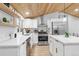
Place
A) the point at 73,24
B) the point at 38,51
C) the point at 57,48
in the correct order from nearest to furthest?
the point at 57,48 < the point at 73,24 < the point at 38,51

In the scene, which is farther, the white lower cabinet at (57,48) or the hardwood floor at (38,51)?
the hardwood floor at (38,51)

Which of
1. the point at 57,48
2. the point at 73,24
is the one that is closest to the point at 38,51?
the point at 57,48

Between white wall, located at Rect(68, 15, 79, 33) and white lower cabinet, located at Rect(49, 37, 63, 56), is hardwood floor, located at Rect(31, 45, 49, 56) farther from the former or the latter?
white wall, located at Rect(68, 15, 79, 33)

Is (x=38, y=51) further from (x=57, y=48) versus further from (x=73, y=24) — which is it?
(x=73, y=24)

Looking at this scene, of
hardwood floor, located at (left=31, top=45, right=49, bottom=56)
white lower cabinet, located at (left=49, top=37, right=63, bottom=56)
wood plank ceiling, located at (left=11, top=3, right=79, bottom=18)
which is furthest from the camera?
hardwood floor, located at (left=31, top=45, right=49, bottom=56)

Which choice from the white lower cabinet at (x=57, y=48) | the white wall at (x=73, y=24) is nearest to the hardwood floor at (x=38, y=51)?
the white lower cabinet at (x=57, y=48)

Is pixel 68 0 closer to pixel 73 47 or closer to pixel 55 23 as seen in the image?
pixel 73 47

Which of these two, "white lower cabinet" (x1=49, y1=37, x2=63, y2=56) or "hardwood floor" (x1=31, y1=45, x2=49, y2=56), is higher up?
"white lower cabinet" (x1=49, y1=37, x2=63, y2=56)

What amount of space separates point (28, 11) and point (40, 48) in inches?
60.1

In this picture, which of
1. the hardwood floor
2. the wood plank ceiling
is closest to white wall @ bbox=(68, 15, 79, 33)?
the wood plank ceiling

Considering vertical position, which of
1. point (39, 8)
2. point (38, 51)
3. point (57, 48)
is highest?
point (39, 8)

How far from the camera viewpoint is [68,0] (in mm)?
1347

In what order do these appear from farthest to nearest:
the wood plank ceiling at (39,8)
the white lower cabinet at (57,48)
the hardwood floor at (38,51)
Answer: the hardwood floor at (38,51) < the wood plank ceiling at (39,8) < the white lower cabinet at (57,48)

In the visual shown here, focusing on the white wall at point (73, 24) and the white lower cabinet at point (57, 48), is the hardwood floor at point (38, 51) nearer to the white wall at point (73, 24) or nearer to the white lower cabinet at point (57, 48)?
the white lower cabinet at point (57, 48)
